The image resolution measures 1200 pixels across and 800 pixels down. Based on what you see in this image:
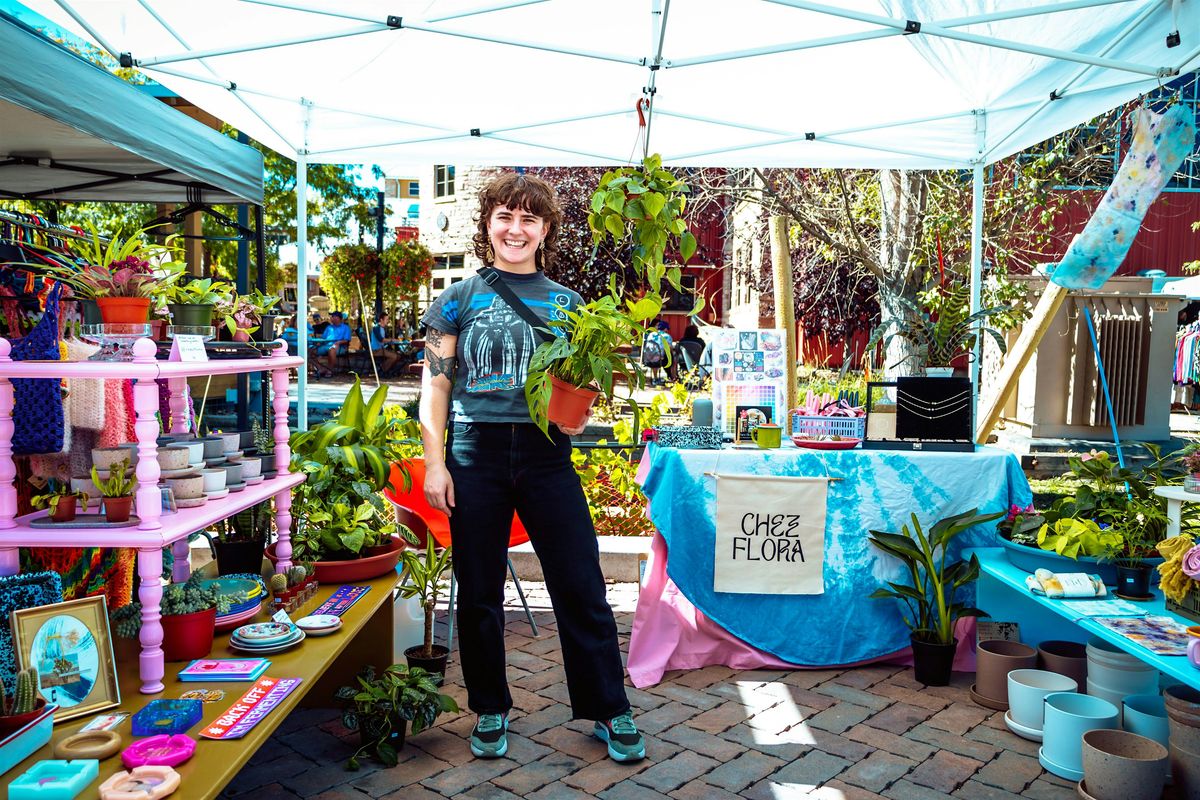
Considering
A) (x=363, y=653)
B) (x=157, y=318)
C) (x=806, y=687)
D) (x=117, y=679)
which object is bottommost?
(x=806, y=687)

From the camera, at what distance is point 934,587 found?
3.70m

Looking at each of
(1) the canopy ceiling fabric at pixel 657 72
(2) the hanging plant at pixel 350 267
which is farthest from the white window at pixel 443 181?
(1) the canopy ceiling fabric at pixel 657 72

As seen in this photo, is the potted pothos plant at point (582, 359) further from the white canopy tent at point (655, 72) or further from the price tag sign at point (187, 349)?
the white canopy tent at point (655, 72)

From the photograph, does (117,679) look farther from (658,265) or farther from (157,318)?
(658,265)

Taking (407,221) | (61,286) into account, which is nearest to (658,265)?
(61,286)

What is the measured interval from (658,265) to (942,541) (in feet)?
6.21

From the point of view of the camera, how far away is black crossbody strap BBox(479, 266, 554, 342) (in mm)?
2842

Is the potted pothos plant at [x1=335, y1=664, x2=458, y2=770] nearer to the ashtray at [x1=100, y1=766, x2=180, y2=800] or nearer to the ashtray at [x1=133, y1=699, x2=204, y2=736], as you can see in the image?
the ashtray at [x1=133, y1=699, x2=204, y2=736]

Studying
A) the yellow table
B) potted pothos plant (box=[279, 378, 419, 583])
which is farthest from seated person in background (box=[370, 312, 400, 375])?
the yellow table

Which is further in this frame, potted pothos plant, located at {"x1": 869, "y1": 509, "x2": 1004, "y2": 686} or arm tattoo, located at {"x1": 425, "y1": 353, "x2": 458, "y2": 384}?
potted pothos plant, located at {"x1": 869, "y1": 509, "x2": 1004, "y2": 686}

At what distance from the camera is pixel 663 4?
12.6 feet

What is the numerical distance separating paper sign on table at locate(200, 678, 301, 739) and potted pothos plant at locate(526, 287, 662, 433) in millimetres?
953

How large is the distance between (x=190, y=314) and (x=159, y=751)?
1.27 metres

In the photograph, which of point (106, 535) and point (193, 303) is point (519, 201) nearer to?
point (193, 303)
